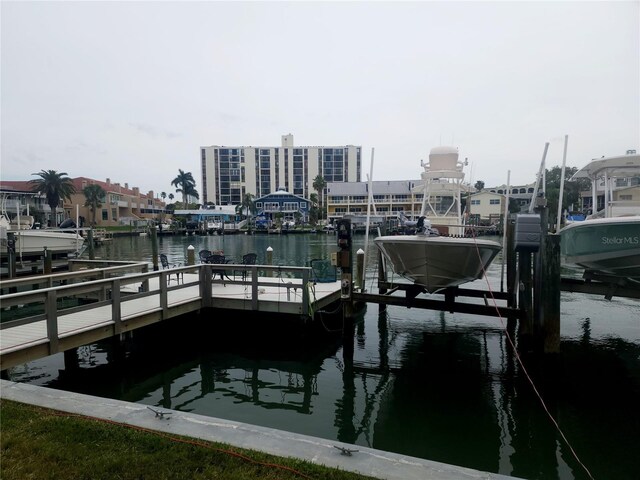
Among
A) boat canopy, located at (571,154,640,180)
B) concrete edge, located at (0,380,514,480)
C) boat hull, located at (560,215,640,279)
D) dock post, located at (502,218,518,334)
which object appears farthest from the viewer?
dock post, located at (502,218,518,334)

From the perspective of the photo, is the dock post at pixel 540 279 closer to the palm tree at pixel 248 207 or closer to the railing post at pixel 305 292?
the railing post at pixel 305 292

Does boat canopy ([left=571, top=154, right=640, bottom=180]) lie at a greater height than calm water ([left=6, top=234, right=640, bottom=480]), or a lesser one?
greater

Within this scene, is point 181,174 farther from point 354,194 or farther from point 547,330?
point 547,330

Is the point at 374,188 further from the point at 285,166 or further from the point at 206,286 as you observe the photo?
the point at 206,286

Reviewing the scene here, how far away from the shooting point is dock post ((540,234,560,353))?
330 inches

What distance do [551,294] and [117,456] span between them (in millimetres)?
8169

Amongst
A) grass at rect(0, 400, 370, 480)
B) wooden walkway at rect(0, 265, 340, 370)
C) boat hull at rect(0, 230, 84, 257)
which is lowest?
grass at rect(0, 400, 370, 480)

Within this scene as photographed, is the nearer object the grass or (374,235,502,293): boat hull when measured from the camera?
the grass

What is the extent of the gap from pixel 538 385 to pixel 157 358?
8.71 metres

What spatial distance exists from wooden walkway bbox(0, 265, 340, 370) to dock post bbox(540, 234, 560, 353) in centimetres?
522

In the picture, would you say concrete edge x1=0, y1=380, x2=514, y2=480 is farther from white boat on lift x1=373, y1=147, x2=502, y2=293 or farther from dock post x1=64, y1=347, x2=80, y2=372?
white boat on lift x1=373, y1=147, x2=502, y2=293

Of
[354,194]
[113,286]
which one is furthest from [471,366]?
[354,194]

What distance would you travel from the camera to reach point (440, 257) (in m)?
9.29

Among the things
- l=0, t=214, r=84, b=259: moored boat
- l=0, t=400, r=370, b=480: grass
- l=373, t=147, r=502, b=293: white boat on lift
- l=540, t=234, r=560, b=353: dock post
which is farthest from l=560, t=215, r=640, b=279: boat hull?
l=0, t=214, r=84, b=259: moored boat
